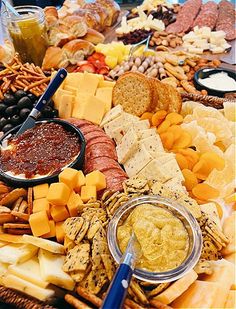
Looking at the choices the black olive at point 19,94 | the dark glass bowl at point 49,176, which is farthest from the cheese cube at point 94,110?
the black olive at point 19,94

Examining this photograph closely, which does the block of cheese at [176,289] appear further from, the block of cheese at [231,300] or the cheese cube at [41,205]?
the cheese cube at [41,205]

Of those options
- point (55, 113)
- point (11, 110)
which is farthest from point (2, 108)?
point (55, 113)

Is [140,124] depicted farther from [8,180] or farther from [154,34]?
[154,34]

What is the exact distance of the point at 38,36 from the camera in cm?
243

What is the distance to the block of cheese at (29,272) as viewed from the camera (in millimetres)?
1112

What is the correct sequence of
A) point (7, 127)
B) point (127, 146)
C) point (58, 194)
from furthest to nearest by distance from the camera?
1. point (7, 127)
2. point (127, 146)
3. point (58, 194)

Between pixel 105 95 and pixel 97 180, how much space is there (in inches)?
29.2

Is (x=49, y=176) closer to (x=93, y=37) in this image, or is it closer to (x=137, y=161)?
(x=137, y=161)

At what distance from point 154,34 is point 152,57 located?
58cm

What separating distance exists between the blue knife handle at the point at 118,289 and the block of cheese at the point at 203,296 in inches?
10.8

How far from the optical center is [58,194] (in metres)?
1.25

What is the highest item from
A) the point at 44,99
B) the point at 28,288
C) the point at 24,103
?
the point at 44,99

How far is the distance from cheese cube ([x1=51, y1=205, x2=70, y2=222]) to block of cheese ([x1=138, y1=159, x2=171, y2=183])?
373mm

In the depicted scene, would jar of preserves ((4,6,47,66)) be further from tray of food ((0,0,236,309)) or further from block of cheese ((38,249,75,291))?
block of cheese ((38,249,75,291))
